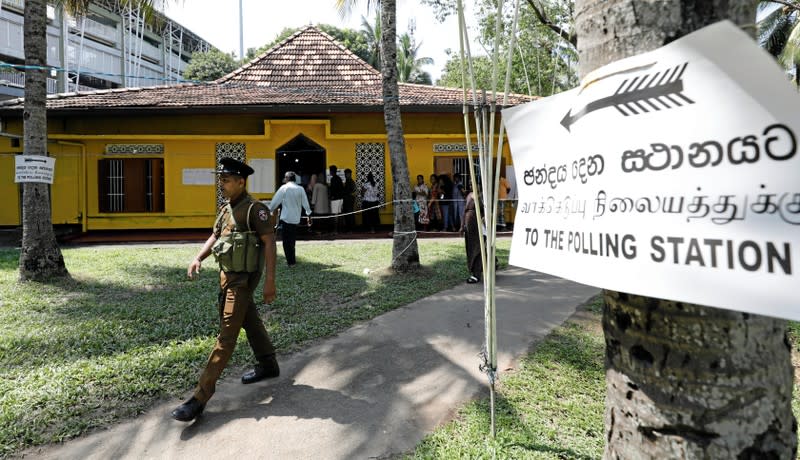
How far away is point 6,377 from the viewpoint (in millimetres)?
3846

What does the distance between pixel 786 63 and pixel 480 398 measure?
65.1 ft

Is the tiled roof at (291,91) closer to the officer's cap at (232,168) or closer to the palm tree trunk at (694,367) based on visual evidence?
the officer's cap at (232,168)

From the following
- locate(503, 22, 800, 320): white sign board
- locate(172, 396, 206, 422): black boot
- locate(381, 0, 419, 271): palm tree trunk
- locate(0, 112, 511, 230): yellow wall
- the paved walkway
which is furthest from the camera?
locate(0, 112, 511, 230): yellow wall

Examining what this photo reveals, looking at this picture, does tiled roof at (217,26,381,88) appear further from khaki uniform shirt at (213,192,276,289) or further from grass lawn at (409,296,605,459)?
grass lawn at (409,296,605,459)

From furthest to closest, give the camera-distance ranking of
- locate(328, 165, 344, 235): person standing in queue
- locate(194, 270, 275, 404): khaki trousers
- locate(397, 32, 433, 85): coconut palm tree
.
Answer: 1. locate(397, 32, 433, 85): coconut palm tree
2. locate(328, 165, 344, 235): person standing in queue
3. locate(194, 270, 275, 404): khaki trousers

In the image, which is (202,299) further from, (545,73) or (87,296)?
(545,73)

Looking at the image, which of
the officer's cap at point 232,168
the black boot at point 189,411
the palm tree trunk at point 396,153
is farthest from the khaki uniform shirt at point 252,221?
the palm tree trunk at point 396,153

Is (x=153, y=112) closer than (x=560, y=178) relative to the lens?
No

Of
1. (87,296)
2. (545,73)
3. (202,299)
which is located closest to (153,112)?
(87,296)

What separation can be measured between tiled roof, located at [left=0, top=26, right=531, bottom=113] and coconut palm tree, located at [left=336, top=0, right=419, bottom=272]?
495 centimetres

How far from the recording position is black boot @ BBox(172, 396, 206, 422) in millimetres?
3117

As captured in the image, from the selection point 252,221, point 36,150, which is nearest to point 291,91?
point 36,150

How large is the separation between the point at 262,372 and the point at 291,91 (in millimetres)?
11103

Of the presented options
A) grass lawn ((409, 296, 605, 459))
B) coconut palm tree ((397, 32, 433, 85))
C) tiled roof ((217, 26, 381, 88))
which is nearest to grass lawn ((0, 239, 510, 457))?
grass lawn ((409, 296, 605, 459))
